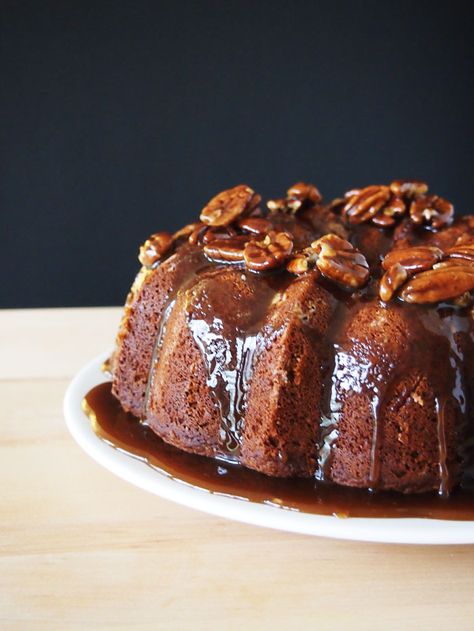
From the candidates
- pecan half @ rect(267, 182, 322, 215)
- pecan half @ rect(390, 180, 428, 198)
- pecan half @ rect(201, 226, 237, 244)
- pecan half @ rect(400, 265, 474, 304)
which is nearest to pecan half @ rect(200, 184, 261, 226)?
pecan half @ rect(201, 226, 237, 244)

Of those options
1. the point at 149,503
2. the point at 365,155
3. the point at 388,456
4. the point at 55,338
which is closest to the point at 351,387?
the point at 388,456

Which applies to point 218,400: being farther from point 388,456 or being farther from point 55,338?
point 55,338

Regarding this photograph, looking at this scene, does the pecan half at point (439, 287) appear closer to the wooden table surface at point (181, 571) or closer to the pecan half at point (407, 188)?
the wooden table surface at point (181, 571)

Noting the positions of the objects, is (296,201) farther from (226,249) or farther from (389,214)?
(226,249)

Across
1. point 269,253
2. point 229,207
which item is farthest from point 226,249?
point 229,207

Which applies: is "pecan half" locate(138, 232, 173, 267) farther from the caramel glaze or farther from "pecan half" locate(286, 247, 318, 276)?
"pecan half" locate(286, 247, 318, 276)

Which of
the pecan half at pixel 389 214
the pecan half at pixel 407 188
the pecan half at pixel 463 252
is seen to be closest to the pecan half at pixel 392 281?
the pecan half at pixel 463 252
